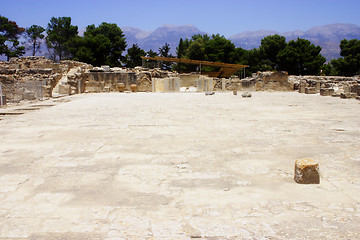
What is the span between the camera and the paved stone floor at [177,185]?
9.23 ft

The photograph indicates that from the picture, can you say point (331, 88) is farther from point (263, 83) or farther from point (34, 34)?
point (34, 34)

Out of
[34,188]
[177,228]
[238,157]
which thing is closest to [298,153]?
[238,157]

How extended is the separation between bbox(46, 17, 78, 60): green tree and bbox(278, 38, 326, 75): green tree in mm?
34674

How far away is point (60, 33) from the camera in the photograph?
5462 cm

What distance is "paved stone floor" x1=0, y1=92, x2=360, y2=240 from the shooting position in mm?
2812

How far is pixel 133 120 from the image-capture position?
353 inches

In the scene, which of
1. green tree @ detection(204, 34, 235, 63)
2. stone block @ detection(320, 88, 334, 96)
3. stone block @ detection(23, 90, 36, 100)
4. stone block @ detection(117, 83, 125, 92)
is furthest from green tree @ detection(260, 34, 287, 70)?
stone block @ detection(23, 90, 36, 100)

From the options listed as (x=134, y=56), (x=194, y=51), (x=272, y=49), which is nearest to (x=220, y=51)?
(x=194, y=51)

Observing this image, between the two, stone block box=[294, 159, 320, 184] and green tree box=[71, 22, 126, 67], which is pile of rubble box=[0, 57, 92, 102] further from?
stone block box=[294, 159, 320, 184]

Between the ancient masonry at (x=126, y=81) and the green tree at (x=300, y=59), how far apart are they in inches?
696

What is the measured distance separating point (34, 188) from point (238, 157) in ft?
9.92

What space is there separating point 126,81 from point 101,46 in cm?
2277

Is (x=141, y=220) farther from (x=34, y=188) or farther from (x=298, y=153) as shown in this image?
(x=298, y=153)

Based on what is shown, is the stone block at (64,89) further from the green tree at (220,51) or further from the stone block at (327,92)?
the green tree at (220,51)
